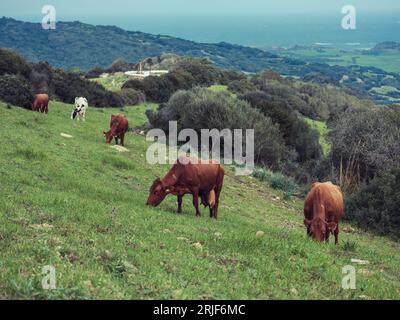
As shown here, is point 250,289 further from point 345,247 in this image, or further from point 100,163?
point 100,163

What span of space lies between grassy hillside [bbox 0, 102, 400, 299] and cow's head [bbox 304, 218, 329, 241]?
0.32m

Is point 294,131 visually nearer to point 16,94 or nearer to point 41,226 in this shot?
point 16,94

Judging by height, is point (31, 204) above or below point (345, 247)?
above

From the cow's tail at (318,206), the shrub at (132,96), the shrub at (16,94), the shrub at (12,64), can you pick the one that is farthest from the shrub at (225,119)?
the cow's tail at (318,206)

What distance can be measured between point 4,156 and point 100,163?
3.92m

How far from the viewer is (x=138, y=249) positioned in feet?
29.7

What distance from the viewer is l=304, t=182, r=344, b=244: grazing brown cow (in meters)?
12.6

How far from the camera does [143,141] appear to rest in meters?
30.5

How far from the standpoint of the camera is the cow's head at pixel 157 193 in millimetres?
14734

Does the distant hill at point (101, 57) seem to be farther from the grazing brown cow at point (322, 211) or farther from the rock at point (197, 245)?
the rock at point (197, 245)

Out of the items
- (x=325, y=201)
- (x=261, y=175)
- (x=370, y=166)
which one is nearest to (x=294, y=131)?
(x=370, y=166)

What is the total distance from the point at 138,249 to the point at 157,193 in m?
5.78

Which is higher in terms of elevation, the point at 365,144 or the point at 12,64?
the point at 12,64
